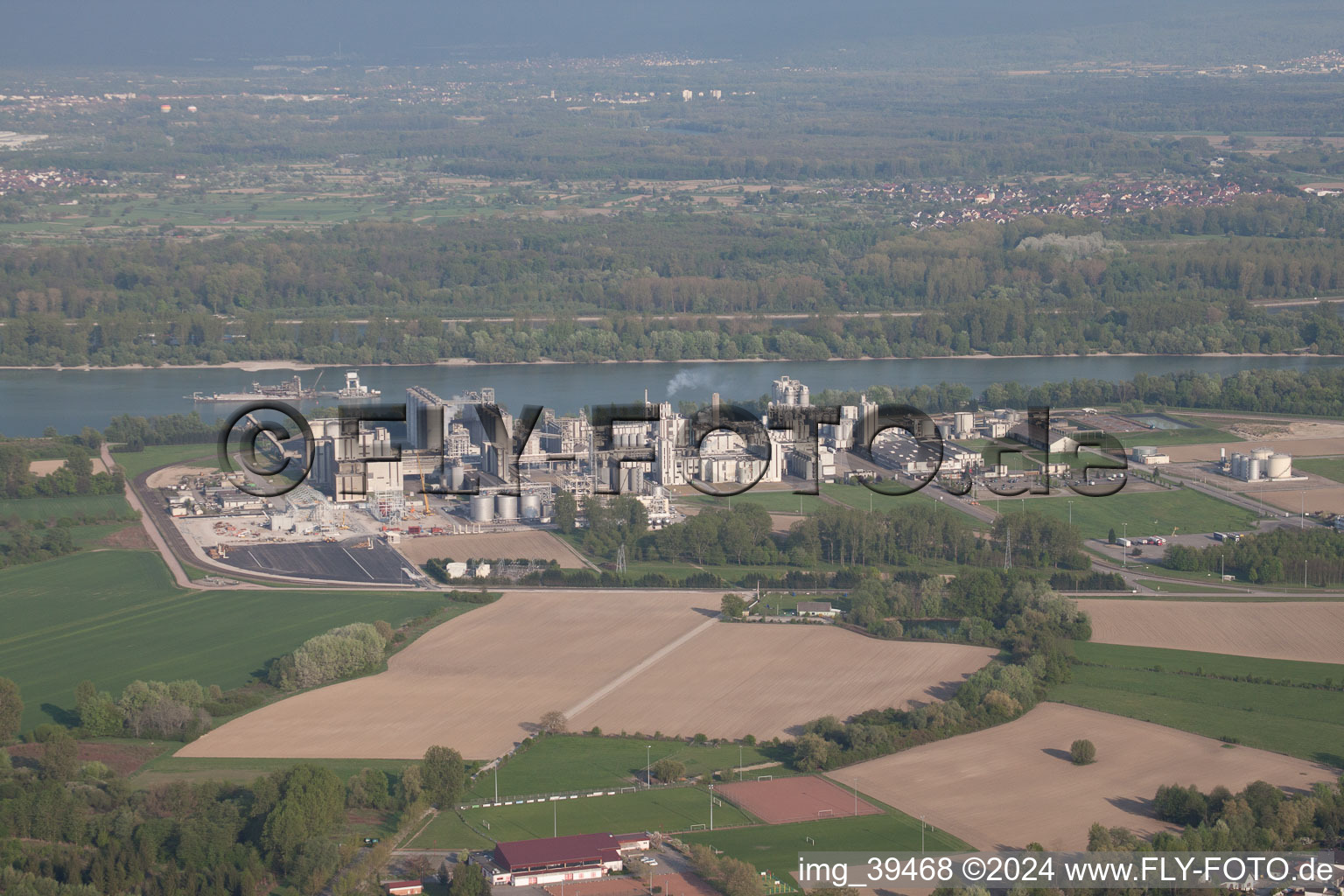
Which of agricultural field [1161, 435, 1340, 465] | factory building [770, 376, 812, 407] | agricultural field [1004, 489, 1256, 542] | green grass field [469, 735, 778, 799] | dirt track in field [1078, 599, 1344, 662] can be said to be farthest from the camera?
factory building [770, 376, 812, 407]

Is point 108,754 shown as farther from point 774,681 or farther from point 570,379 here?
point 570,379

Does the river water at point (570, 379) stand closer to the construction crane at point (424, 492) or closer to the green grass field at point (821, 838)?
the construction crane at point (424, 492)

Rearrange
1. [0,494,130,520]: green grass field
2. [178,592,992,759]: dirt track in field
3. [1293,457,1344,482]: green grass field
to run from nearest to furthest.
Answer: [178,592,992,759]: dirt track in field → [0,494,130,520]: green grass field → [1293,457,1344,482]: green grass field

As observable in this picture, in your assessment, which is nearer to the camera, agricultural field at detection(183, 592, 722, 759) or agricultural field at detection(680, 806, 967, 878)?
agricultural field at detection(680, 806, 967, 878)

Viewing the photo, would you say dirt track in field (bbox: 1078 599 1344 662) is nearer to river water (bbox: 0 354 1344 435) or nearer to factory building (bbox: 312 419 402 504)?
factory building (bbox: 312 419 402 504)

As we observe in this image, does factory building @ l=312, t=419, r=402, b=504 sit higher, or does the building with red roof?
factory building @ l=312, t=419, r=402, b=504

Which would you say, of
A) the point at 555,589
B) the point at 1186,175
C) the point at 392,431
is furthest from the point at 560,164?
the point at 555,589

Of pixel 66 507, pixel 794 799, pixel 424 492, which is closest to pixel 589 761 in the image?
pixel 794 799

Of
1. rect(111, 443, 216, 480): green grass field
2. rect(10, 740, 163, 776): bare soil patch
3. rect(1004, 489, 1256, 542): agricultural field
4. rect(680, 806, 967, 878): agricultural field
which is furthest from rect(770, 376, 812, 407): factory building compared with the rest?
rect(680, 806, 967, 878): agricultural field
